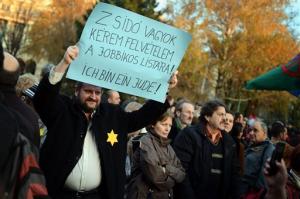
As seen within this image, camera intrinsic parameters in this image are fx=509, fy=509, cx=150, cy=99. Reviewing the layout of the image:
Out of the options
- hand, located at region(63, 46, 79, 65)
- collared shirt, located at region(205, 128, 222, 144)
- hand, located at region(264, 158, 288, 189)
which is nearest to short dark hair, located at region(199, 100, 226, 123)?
collared shirt, located at region(205, 128, 222, 144)

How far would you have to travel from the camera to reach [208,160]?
5.71 metres

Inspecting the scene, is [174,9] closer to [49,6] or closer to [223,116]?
[49,6]

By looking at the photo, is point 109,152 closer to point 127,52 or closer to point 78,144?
point 78,144

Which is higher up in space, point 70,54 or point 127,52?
point 127,52

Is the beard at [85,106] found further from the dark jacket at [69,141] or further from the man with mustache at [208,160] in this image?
the man with mustache at [208,160]

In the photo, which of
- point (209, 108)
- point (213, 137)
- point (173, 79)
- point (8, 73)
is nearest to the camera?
point (8, 73)

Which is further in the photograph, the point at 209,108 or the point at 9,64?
the point at 209,108

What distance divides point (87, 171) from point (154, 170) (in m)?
1.27

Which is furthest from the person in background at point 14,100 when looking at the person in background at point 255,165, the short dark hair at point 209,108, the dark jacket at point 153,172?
the person in background at point 255,165

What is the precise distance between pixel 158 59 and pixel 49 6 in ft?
147

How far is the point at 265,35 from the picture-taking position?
34688mm

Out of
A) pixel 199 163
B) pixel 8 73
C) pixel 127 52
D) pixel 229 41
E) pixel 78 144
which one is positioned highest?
pixel 229 41

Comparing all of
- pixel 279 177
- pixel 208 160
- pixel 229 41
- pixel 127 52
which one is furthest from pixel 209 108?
pixel 229 41

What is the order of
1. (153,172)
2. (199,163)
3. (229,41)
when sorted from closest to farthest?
(153,172) → (199,163) → (229,41)
